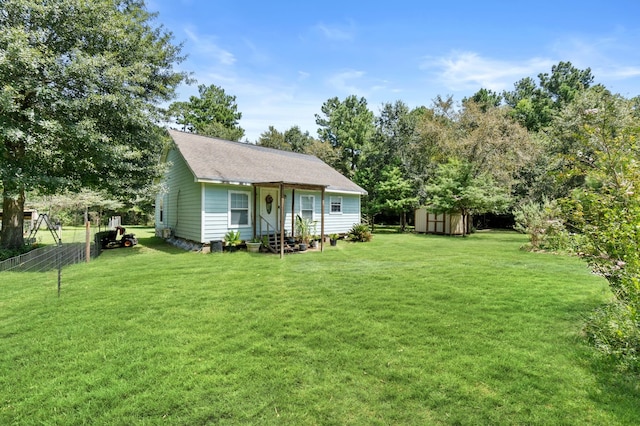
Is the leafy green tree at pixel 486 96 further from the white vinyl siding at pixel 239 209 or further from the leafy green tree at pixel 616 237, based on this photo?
the leafy green tree at pixel 616 237

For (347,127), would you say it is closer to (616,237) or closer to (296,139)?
(296,139)

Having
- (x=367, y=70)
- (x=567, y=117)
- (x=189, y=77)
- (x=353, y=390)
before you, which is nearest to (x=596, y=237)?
(x=353, y=390)

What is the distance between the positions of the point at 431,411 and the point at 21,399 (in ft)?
11.3

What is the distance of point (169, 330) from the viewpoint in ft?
12.9

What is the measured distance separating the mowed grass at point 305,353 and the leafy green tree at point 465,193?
36.1 feet

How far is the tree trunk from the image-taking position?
9758 millimetres

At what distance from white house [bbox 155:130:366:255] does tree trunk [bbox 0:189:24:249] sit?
4.36 metres

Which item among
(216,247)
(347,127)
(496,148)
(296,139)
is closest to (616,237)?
(216,247)

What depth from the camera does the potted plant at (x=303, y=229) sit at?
38.9ft

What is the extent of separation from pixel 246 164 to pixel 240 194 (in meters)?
2.12

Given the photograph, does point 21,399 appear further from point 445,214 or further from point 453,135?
point 453,135

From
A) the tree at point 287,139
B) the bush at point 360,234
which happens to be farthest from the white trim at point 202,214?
the tree at point 287,139

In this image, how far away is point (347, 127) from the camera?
3070 cm

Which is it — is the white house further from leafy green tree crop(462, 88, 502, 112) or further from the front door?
leafy green tree crop(462, 88, 502, 112)
